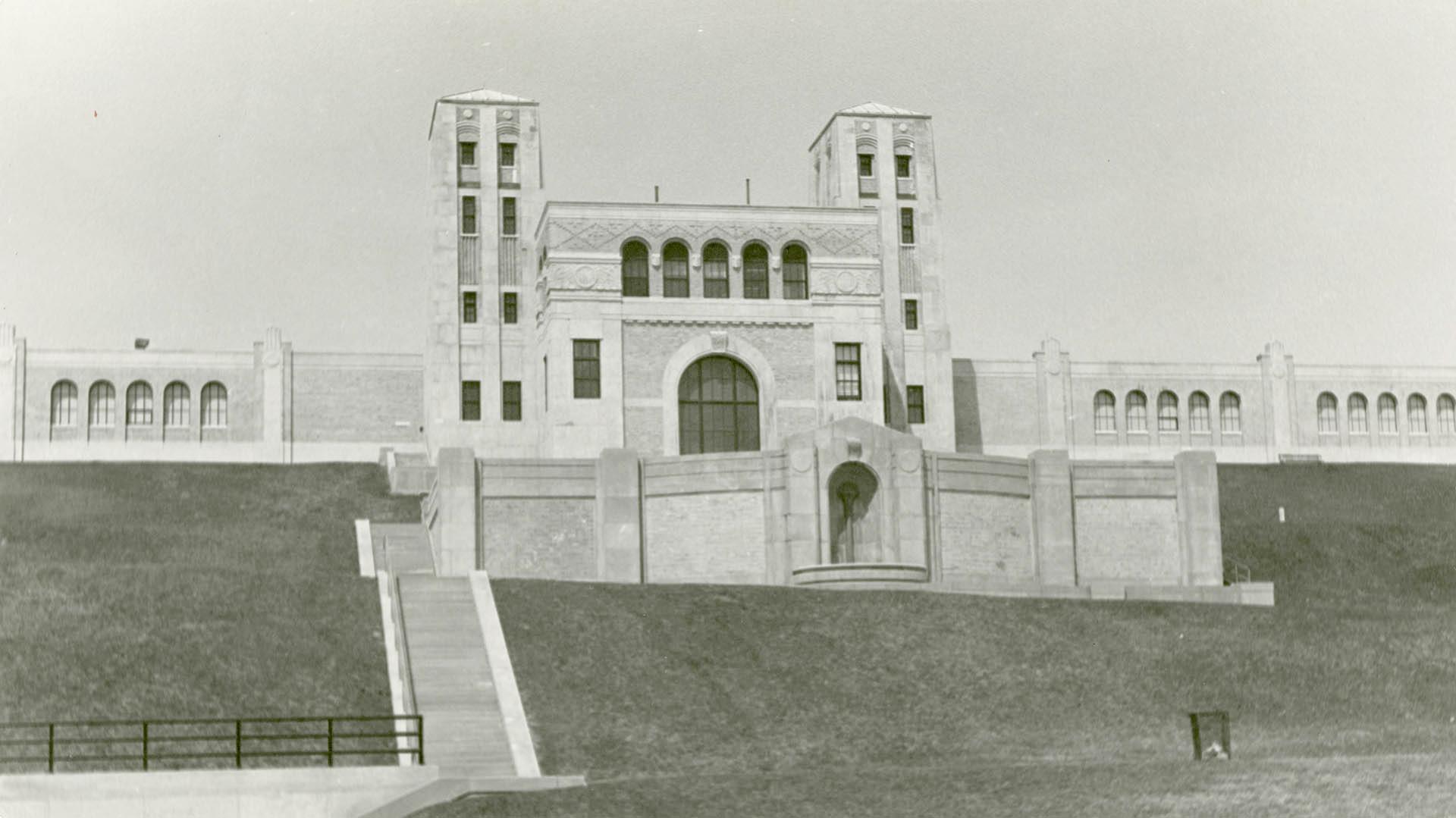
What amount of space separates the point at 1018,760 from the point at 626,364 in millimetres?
28703

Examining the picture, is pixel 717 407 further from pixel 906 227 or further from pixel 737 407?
pixel 906 227

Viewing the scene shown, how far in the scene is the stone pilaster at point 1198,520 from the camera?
170 ft

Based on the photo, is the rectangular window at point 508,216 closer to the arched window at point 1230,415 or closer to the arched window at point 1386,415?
the arched window at point 1230,415

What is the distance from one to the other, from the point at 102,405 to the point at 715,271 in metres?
30.8

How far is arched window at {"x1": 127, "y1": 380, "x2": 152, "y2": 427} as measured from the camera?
3140 inches

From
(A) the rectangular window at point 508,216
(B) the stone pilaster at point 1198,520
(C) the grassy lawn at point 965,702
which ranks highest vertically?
(A) the rectangular window at point 508,216

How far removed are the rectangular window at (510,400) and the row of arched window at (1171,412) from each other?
27.0m

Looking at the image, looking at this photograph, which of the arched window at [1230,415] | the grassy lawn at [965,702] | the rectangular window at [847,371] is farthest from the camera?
the arched window at [1230,415]

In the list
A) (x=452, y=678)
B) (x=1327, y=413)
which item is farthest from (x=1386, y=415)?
(x=452, y=678)

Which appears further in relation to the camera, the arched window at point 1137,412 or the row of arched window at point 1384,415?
the row of arched window at point 1384,415

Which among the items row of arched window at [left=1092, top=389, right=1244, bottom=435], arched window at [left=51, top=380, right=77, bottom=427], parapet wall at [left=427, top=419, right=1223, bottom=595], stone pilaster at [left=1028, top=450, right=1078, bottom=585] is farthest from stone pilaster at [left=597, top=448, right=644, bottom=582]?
row of arched window at [left=1092, top=389, right=1244, bottom=435]

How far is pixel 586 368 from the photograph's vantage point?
59.1 m

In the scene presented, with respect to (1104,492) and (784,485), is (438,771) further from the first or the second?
(1104,492)

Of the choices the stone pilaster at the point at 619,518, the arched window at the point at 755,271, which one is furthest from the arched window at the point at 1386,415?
the stone pilaster at the point at 619,518
